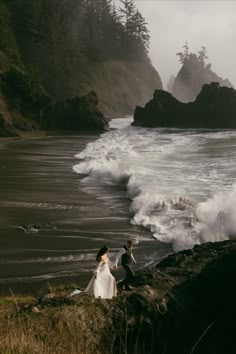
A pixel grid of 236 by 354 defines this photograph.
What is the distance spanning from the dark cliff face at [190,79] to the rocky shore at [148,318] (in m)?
156

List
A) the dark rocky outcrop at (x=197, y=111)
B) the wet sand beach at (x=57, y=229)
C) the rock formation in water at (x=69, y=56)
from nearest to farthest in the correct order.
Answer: the wet sand beach at (x=57, y=229), the rock formation in water at (x=69, y=56), the dark rocky outcrop at (x=197, y=111)

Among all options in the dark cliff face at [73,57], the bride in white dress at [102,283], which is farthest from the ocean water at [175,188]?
the dark cliff face at [73,57]

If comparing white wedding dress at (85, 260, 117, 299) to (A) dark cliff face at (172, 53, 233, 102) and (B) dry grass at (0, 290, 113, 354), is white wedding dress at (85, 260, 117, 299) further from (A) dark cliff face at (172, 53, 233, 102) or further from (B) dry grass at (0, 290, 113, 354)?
(A) dark cliff face at (172, 53, 233, 102)

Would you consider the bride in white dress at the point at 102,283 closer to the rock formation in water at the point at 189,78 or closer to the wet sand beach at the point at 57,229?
the wet sand beach at the point at 57,229

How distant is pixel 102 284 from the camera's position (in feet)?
25.0

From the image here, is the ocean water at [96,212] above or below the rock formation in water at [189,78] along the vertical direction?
below

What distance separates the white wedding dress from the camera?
24.6 ft

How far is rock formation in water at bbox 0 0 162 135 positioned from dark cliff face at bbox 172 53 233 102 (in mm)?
25127

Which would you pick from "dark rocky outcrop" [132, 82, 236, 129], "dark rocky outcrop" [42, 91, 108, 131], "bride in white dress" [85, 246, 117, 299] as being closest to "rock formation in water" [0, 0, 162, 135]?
"dark rocky outcrop" [42, 91, 108, 131]

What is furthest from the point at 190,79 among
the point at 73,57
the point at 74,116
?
the point at 74,116

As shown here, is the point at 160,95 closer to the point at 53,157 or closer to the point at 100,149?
the point at 100,149

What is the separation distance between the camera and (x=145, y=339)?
5941mm

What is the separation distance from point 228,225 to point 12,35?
Answer: 236 ft

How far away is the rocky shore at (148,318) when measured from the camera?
5512 mm
